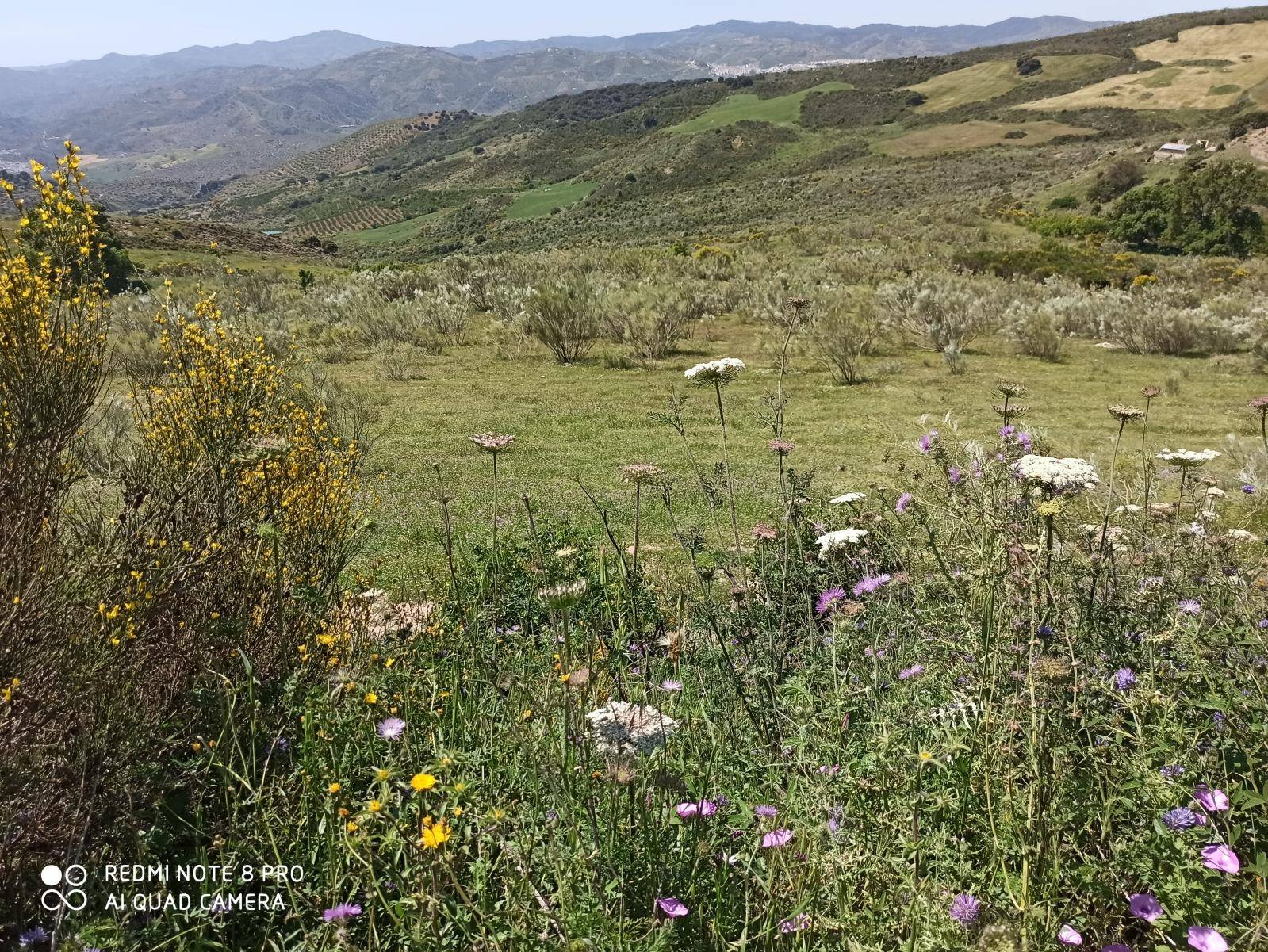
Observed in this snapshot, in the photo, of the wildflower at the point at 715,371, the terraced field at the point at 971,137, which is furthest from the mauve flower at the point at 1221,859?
the terraced field at the point at 971,137

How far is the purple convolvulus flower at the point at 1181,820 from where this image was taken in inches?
65.8

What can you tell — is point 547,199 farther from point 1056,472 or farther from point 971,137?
point 1056,472

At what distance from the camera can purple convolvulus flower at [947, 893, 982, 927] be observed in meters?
1.50

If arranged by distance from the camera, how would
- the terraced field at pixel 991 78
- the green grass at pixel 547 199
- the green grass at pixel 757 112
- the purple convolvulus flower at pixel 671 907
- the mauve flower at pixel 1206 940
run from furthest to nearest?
1. the green grass at pixel 757 112
2. the terraced field at pixel 991 78
3. the green grass at pixel 547 199
4. the purple convolvulus flower at pixel 671 907
5. the mauve flower at pixel 1206 940

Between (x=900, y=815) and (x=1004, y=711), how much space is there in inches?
14.1

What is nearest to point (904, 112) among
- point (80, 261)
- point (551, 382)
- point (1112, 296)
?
point (1112, 296)

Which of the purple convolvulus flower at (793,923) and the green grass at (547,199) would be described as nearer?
the purple convolvulus flower at (793,923)

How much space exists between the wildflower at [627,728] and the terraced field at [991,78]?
99.6 meters

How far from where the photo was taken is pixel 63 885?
72.3 inches

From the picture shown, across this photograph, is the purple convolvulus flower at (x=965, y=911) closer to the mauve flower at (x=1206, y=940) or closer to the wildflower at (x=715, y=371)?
the mauve flower at (x=1206, y=940)

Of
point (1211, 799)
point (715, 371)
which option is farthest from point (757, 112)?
point (1211, 799)

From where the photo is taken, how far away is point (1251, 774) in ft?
5.75

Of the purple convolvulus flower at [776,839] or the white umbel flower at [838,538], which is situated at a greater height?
the purple convolvulus flower at [776,839]

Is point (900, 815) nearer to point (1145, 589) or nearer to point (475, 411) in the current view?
point (1145, 589)
